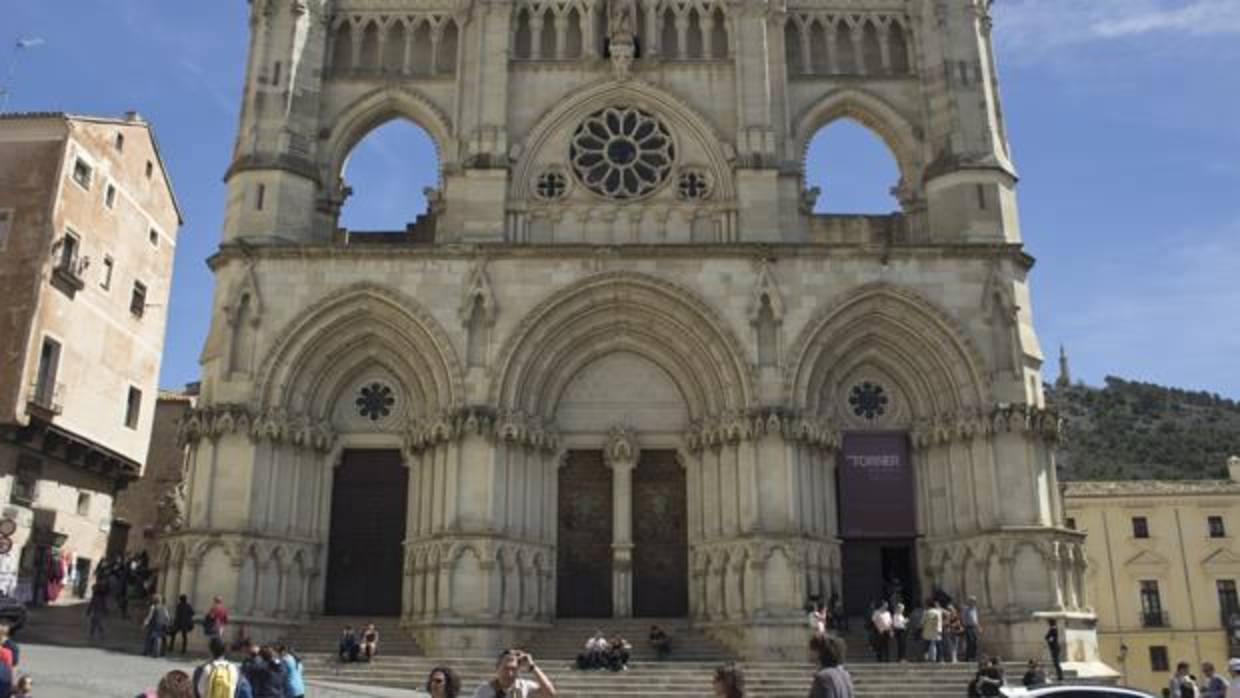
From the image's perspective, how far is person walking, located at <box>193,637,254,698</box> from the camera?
824 cm

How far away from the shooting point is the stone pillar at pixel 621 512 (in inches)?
949

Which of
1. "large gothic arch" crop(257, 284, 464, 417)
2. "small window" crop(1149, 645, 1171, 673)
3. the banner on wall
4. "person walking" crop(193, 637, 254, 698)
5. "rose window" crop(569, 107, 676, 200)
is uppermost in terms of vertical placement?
"rose window" crop(569, 107, 676, 200)

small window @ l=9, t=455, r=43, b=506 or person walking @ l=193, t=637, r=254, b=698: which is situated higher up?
small window @ l=9, t=455, r=43, b=506

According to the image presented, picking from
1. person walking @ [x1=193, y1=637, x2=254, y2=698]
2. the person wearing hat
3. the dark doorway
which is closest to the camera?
person walking @ [x1=193, y1=637, x2=254, y2=698]

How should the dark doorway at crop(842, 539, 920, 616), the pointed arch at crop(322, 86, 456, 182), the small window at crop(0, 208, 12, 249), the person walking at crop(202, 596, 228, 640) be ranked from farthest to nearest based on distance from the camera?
the small window at crop(0, 208, 12, 249), the pointed arch at crop(322, 86, 456, 182), the dark doorway at crop(842, 539, 920, 616), the person walking at crop(202, 596, 228, 640)

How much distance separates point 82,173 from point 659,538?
63.0 feet

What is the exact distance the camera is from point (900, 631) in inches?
875

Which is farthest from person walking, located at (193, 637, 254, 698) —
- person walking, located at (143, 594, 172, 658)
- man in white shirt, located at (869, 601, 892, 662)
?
man in white shirt, located at (869, 601, 892, 662)

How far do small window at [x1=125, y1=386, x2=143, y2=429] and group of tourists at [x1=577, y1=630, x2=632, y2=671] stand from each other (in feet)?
61.9

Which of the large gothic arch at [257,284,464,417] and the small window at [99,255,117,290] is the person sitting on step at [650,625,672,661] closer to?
the large gothic arch at [257,284,464,417]

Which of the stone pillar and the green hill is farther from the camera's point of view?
the green hill

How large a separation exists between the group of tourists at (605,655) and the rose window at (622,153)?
438 inches

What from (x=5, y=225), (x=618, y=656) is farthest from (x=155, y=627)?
(x=5, y=225)

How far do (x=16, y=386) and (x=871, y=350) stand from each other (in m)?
20.9
